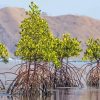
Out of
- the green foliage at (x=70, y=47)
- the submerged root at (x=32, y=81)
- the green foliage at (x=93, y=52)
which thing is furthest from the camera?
the green foliage at (x=93, y=52)

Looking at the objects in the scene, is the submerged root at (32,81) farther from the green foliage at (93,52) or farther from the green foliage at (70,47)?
the green foliage at (93,52)

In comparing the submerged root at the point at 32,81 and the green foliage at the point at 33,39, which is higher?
the green foliage at the point at 33,39

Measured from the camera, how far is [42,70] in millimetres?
47531

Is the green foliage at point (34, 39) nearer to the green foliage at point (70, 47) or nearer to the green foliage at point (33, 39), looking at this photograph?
the green foliage at point (33, 39)

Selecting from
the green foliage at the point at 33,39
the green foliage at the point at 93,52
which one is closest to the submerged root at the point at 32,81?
the green foliage at the point at 33,39

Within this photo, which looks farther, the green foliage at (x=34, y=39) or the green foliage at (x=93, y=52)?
the green foliage at (x=93, y=52)

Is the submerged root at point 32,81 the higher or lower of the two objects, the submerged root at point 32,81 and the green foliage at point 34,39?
the lower

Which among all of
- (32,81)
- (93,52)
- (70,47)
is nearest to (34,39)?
(32,81)

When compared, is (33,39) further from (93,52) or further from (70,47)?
(93,52)

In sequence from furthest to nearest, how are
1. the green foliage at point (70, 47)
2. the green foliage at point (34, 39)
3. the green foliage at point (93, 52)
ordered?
the green foliage at point (93, 52), the green foliage at point (70, 47), the green foliage at point (34, 39)

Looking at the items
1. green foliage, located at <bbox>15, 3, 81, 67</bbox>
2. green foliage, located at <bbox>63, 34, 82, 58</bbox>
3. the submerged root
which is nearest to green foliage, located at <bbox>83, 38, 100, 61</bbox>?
green foliage, located at <bbox>63, 34, 82, 58</bbox>

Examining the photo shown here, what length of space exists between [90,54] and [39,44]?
19560mm

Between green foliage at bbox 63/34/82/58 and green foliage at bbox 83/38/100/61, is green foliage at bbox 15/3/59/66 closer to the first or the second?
green foliage at bbox 63/34/82/58

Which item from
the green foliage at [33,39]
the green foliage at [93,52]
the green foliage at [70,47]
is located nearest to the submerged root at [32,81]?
the green foliage at [33,39]
